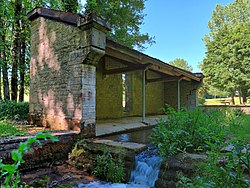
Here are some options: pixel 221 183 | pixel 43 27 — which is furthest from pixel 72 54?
pixel 221 183

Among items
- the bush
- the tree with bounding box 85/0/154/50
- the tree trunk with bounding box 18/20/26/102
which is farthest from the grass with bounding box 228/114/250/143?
the tree trunk with bounding box 18/20/26/102

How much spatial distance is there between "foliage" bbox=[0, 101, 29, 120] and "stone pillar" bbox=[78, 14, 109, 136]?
3.63m

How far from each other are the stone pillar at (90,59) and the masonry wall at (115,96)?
4061 millimetres

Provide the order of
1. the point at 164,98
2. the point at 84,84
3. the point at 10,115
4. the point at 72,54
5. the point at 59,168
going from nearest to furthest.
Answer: the point at 59,168 → the point at 84,84 → the point at 72,54 → the point at 10,115 → the point at 164,98

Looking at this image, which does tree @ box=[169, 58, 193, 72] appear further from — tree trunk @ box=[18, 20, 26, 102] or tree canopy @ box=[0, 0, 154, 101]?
tree trunk @ box=[18, 20, 26, 102]

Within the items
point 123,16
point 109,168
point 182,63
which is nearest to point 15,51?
point 123,16

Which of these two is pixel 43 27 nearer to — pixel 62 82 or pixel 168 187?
pixel 62 82

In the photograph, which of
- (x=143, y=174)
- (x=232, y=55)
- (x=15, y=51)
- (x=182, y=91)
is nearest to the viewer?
(x=143, y=174)

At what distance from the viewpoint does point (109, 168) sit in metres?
3.20

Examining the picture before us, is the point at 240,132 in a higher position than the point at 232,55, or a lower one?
lower

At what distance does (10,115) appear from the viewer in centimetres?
678

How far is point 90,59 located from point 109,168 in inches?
93.9

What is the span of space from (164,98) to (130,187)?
1030 cm

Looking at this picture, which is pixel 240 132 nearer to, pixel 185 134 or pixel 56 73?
pixel 185 134
